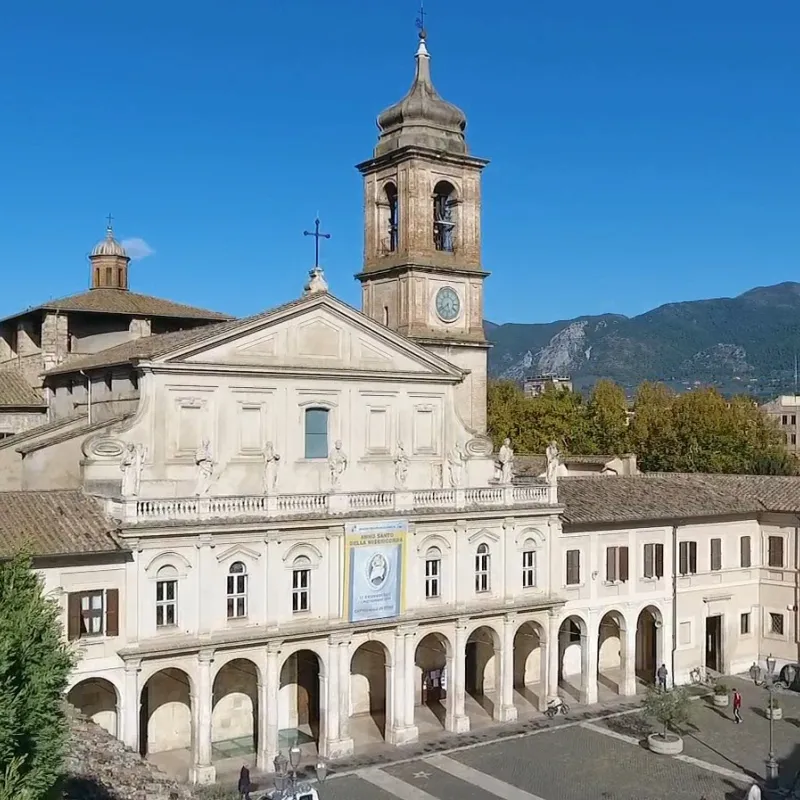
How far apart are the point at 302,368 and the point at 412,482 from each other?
20.0ft

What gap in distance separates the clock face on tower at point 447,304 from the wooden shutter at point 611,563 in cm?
1111

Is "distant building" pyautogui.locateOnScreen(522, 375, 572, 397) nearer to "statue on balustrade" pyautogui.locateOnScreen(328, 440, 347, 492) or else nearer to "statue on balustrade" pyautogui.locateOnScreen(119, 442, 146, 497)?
"statue on balustrade" pyautogui.locateOnScreen(328, 440, 347, 492)

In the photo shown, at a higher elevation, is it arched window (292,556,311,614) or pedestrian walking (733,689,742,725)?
arched window (292,556,311,614)

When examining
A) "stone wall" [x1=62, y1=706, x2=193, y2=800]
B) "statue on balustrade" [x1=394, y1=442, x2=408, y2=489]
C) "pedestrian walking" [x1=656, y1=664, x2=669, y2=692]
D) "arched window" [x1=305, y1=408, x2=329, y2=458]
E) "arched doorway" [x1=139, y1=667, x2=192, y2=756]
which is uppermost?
"arched window" [x1=305, y1=408, x2=329, y2=458]

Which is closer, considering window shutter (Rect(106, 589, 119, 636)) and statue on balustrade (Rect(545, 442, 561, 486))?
window shutter (Rect(106, 589, 119, 636))

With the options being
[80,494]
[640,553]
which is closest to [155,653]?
[80,494]

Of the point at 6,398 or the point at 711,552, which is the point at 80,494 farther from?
the point at 711,552

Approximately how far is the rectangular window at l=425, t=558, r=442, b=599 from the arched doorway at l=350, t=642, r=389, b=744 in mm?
2719

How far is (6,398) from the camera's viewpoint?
4000 centimetres

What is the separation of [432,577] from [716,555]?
14.7m

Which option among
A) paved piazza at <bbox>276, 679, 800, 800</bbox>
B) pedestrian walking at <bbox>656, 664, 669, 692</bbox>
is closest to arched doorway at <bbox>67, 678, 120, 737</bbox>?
paved piazza at <bbox>276, 679, 800, 800</bbox>

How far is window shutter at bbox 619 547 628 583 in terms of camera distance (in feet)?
132

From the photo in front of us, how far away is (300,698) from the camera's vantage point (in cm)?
3547

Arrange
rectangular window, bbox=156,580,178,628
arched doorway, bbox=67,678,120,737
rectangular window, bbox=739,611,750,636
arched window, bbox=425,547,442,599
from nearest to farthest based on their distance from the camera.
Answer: rectangular window, bbox=156,580,178,628 < arched doorway, bbox=67,678,120,737 < arched window, bbox=425,547,442,599 < rectangular window, bbox=739,611,750,636
